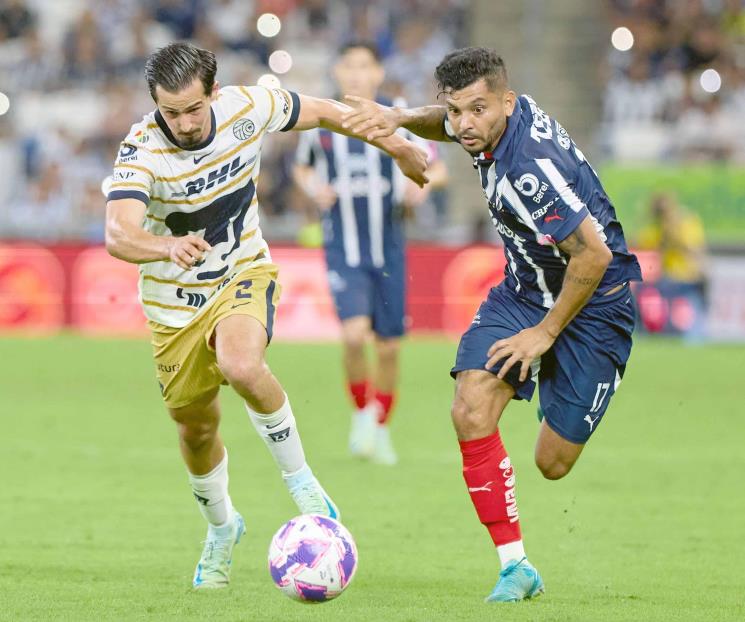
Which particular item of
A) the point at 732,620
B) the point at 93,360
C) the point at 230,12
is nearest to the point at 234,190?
the point at 732,620

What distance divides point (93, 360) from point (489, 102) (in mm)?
10845

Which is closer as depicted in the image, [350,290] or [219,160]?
[219,160]

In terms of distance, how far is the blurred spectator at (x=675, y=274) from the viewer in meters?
18.0

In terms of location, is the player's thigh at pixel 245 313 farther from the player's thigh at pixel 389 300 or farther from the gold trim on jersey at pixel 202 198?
the player's thigh at pixel 389 300

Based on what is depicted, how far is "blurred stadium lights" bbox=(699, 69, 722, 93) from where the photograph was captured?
856 inches

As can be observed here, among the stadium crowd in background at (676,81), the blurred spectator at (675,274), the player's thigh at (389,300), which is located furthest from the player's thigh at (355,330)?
the stadium crowd in background at (676,81)

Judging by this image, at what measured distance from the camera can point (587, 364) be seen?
6000 mm

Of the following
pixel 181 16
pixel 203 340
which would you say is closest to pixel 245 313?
pixel 203 340

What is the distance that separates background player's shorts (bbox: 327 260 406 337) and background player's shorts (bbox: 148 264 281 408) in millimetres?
3921

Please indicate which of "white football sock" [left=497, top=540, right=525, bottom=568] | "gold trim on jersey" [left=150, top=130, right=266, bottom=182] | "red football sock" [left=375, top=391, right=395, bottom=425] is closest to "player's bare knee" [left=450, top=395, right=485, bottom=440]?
"white football sock" [left=497, top=540, right=525, bottom=568]

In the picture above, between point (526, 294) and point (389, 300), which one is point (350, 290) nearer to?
point (389, 300)

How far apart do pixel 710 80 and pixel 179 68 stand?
17.6m

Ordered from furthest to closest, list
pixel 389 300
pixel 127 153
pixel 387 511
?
pixel 389 300, pixel 387 511, pixel 127 153

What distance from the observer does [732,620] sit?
17.2 feet
